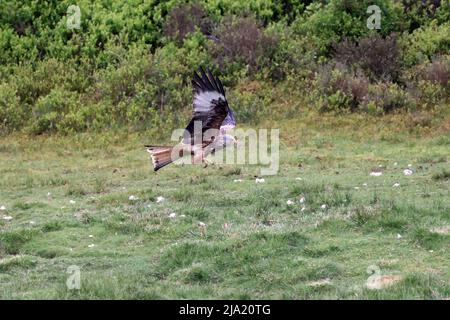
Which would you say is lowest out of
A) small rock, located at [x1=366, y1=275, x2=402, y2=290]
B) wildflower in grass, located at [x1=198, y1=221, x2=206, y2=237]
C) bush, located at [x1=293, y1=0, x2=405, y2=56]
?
small rock, located at [x1=366, y1=275, x2=402, y2=290]

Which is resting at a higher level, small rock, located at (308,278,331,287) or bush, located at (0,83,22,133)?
bush, located at (0,83,22,133)

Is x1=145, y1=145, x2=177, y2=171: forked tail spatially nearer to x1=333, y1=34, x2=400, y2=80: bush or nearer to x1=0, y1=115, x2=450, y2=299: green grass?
x1=0, y1=115, x2=450, y2=299: green grass

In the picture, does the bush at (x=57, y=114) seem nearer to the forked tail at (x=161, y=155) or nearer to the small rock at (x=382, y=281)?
the forked tail at (x=161, y=155)

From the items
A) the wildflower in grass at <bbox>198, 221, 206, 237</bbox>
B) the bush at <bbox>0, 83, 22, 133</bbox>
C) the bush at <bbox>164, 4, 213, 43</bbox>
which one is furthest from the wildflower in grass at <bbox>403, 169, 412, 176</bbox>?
the bush at <bbox>0, 83, 22, 133</bbox>

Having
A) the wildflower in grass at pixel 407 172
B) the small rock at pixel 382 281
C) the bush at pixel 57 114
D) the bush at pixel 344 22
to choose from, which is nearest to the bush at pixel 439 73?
the bush at pixel 344 22

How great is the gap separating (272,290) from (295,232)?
1388 millimetres

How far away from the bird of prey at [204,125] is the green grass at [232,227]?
81cm

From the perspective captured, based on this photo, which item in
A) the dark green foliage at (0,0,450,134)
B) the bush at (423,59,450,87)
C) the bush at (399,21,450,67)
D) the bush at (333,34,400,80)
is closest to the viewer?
the dark green foliage at (0,0,450,134)

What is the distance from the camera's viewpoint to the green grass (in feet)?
27.8

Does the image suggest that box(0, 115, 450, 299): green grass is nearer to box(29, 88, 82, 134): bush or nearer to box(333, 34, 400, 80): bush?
box(29, 88, 82, 134): bush

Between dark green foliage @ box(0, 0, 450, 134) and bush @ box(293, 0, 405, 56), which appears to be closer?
dark green foliage @ box(0, 0, 450, 134)

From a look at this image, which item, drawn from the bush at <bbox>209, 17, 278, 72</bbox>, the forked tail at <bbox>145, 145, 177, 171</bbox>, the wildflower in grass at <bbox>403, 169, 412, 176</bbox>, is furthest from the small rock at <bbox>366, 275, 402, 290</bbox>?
the bush at <bbox>209, 17, 278, 72</bbox>

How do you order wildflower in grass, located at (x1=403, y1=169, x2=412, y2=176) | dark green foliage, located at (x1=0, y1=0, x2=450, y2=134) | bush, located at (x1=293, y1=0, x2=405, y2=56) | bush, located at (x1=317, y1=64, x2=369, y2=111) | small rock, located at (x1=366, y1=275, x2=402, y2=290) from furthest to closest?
bush, located at (x1=293, y1=0, x2=405, y2=56)
dark green foliage, located at (x1=0, y1=0, x2=450, y2=134)
bush, located at (x1=317, y1=64, x2=369, y2=111)
wildflower in grass, located at (x1=403, y1=169, x2=412, y2=176)
small rock, located at (x1=366, y1=275, x2=402, y2=290)

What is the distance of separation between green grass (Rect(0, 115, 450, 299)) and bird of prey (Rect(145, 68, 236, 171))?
812 mm
